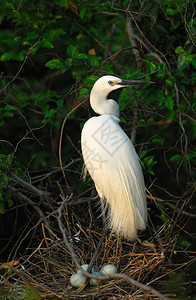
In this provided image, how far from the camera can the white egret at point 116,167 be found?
1.89 m

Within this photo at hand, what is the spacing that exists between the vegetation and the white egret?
0.09 m

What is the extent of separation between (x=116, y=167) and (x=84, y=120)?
722mm

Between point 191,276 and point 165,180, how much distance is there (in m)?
0.69

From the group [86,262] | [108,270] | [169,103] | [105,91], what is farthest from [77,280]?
[169,103]

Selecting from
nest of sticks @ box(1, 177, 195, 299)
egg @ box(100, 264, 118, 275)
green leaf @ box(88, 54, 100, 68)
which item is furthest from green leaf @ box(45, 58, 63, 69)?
egg @ box(100, 264, 118, 275)

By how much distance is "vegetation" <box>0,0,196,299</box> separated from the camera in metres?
1.98

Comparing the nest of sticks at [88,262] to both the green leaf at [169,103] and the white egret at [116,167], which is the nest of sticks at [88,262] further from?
the green leaf at [169,103]

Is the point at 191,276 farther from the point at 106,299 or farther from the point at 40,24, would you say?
the point at 40,24

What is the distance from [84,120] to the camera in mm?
2549

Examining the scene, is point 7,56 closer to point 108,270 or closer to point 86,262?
point 86,262

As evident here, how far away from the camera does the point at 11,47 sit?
2426 mm

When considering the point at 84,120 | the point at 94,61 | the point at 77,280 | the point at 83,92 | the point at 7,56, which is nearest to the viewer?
the point at 77,280

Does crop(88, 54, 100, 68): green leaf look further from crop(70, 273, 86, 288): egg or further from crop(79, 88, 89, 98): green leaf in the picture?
crop(70, 273, 86, 288): egg

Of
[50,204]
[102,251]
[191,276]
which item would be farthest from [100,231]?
[191,276]
